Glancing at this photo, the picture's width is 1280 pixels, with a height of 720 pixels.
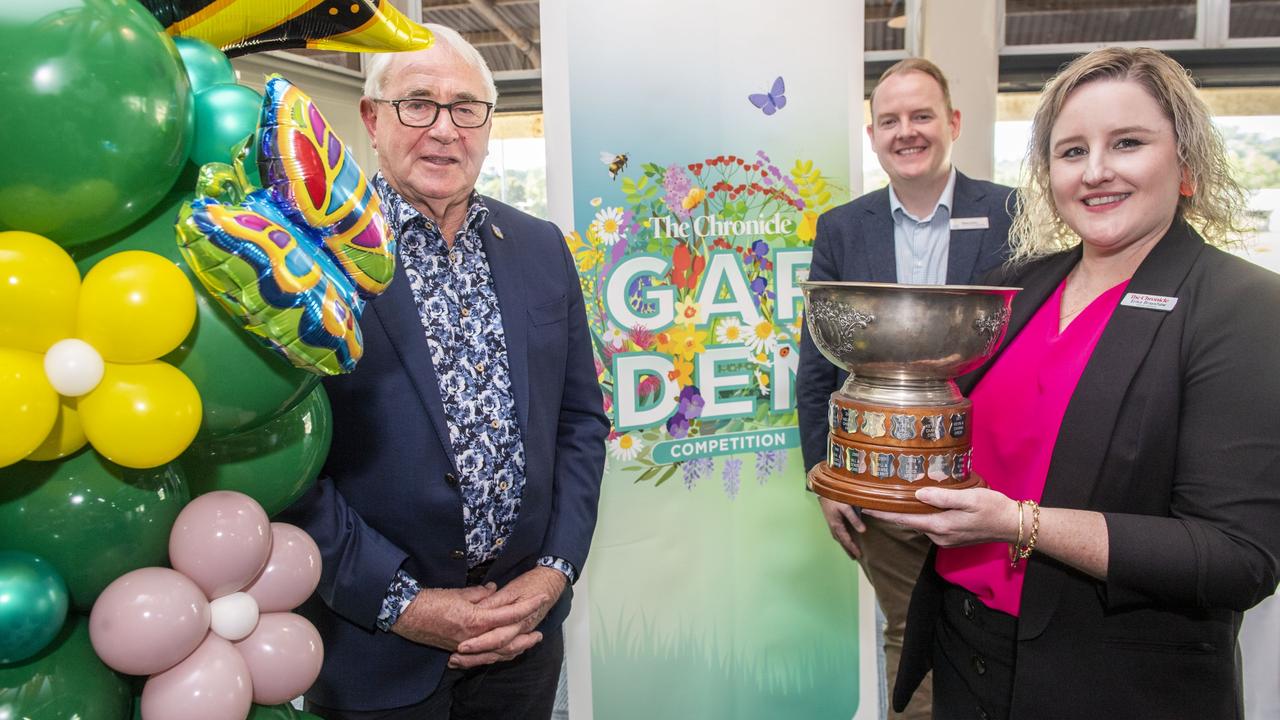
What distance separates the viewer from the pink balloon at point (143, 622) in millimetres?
830

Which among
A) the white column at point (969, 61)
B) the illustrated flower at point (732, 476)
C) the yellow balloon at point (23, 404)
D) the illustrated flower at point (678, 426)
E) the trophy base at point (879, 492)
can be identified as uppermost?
the white column at point (969, 61)

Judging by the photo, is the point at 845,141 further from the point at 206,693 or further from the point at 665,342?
the point at 206,693

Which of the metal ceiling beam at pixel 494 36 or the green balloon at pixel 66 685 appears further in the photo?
the metal ceiling beam at pixel 494 36

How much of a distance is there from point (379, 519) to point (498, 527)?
22cm

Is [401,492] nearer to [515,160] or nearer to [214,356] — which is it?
[214,356]

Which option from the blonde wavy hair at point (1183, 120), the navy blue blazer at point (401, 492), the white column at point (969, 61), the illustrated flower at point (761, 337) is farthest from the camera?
the white column at point (969, 61)

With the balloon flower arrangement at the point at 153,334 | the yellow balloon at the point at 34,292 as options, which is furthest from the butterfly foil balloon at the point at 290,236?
the yellow balloon at the point at 34,292

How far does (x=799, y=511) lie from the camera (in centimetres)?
250

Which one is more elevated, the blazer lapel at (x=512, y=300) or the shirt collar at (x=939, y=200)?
the shirt collar at (x=939, y=200)

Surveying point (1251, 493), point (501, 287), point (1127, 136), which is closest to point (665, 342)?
point (501, 287)

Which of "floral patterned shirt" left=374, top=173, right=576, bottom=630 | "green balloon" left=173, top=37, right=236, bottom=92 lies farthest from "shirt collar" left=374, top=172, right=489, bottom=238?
"green balloon" left=173, top=37, right=236, bottom=92

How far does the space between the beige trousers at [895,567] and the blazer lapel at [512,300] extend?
1208 mm

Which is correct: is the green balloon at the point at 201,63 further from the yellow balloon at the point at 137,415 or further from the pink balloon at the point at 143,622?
the pink balloon at the point at 143,622

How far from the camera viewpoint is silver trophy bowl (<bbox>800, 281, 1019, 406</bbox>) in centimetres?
121
